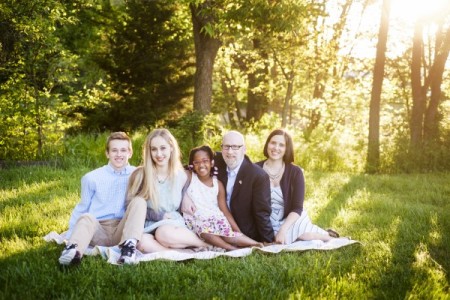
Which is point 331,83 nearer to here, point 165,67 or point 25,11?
point 165,67

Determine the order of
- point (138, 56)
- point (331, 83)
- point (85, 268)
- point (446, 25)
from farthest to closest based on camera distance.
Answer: point (331, 83) → point (138, 56) → point (446, 25) → point (85, 268)

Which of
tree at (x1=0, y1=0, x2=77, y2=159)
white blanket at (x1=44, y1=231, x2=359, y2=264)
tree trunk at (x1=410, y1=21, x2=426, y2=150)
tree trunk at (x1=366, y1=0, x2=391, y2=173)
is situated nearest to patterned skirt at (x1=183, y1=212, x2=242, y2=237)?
white blanket at (x1=44, y1=231, x2=359, y2=264)

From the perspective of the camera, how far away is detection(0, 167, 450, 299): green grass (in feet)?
11.9

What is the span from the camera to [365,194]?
821cm

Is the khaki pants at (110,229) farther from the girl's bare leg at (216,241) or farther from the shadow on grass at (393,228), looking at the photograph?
the shadow on grass at (393,228)

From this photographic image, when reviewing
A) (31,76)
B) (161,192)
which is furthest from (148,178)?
(31,76)

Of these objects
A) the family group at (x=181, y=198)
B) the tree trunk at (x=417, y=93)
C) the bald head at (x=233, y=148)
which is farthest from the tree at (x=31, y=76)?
the tree trunk at (x=417, y=93)

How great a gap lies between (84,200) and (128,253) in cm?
96

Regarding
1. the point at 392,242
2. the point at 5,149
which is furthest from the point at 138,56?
the point at 392,242

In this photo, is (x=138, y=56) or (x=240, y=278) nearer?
(x=240, y=278)

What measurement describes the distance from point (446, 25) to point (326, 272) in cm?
1198

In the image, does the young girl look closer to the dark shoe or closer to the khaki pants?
the khaki pants

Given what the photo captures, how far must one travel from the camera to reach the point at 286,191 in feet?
17.6

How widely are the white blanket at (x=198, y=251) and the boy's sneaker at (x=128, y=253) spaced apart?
79 millimetres
